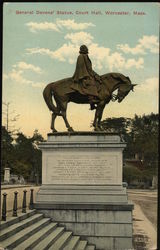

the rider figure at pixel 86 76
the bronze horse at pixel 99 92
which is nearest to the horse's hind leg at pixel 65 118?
the bronze horse at pixel 99 92

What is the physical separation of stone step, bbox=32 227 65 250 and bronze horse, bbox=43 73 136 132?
3.28 metres

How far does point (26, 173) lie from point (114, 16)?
29.1ft

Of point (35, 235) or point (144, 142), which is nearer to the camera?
point (35, 235)

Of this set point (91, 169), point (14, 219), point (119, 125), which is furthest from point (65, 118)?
point (119, 125)

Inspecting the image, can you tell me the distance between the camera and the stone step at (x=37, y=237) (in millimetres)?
9567

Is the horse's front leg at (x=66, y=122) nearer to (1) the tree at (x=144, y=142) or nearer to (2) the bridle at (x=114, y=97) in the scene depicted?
(2) the bridle at (x=114, y=97)

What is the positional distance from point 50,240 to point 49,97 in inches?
195

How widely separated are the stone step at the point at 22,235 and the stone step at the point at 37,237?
87 mm

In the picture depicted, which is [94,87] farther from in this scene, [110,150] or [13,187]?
[13,187]

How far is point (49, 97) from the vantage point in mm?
14094

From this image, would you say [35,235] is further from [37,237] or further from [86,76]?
[86,76]

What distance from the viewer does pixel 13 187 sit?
72.0 feet

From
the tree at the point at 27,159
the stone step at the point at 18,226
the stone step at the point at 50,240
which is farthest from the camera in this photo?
the tree at the point at 27,159

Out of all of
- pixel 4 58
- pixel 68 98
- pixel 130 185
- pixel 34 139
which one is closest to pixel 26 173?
pixel 34 139
